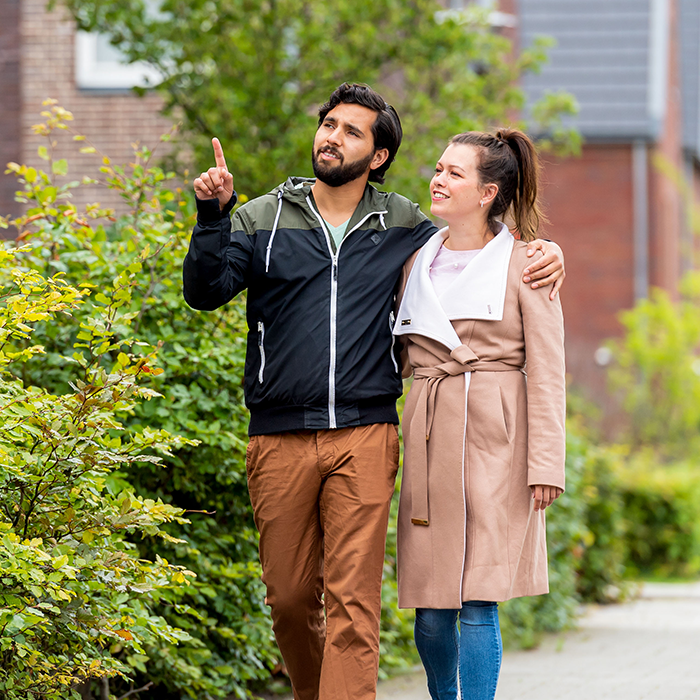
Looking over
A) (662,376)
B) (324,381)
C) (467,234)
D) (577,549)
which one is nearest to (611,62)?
(662,376)

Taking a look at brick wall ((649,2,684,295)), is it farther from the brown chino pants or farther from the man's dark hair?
the brown chino pants

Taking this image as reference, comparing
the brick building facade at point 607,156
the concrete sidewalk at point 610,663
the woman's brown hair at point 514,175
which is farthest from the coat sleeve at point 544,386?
the brick building facade at point 607,156

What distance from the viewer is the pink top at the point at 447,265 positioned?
12.7ft

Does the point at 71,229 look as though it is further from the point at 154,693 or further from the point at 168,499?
the point at 154,693

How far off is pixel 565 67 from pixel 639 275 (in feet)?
13.9

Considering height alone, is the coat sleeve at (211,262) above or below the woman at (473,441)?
above

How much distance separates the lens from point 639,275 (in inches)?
821

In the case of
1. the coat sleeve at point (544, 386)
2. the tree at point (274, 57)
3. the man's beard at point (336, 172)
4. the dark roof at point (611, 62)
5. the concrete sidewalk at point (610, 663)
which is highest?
the dark roof at point (611, 62)

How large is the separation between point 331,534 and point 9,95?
8.95 meters

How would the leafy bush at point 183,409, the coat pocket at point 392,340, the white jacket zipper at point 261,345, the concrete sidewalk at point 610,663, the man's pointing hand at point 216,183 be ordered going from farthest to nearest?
the concrete sidewalk at point 610,663 < the leafy bush at point 183,409 < the coat pocket at point 392,340 < the white jacket zipper at point 261,345 < the man's pointing hand at point 216,183

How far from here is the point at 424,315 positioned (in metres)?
3.76

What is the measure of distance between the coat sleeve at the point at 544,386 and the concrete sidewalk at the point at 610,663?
1.99m

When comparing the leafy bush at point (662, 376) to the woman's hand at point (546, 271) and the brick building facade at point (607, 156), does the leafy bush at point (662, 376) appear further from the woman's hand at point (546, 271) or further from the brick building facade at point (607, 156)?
the woman's hand at point (546, 271)

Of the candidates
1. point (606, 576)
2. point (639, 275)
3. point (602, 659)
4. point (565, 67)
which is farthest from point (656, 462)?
point (565, 67)
